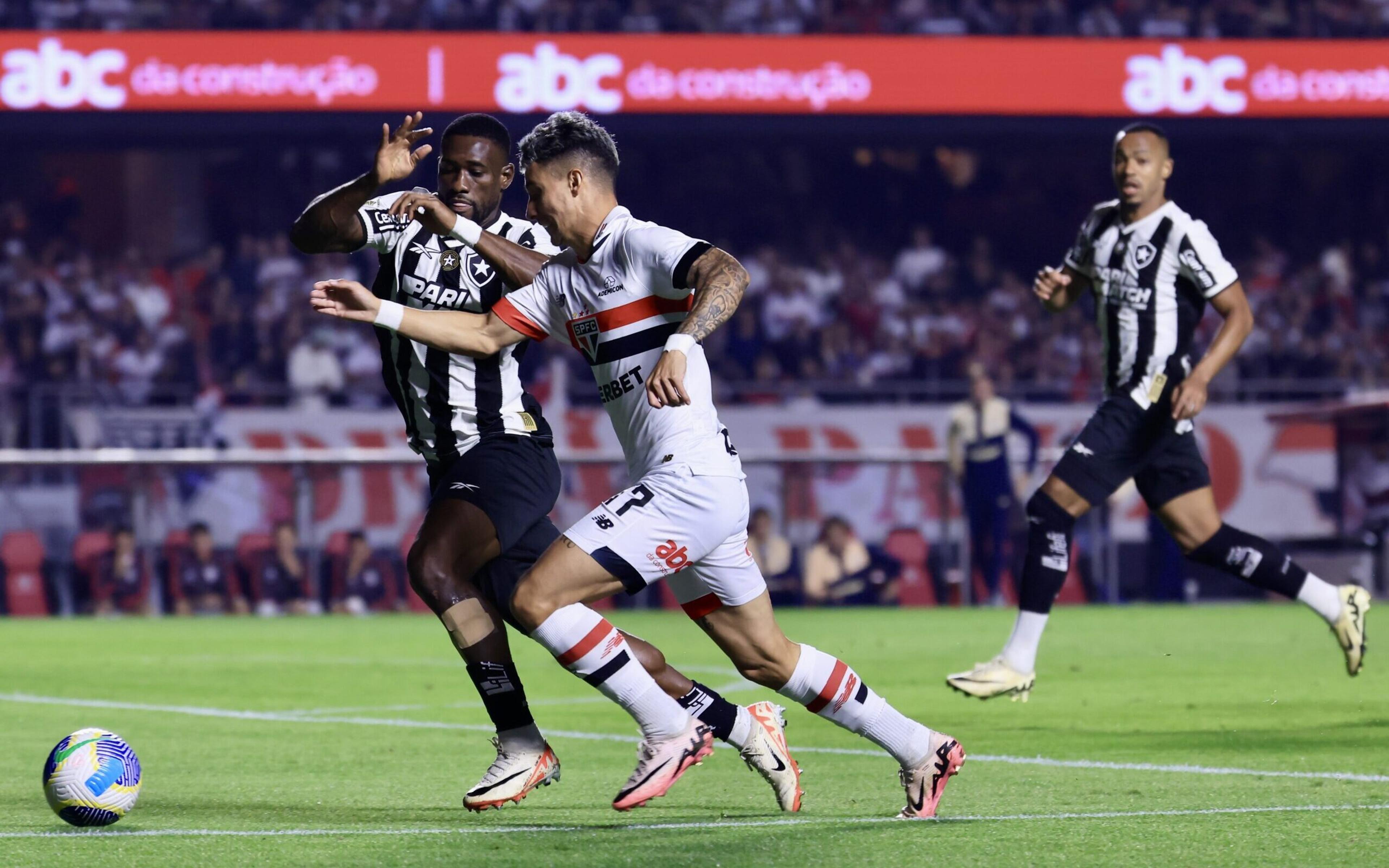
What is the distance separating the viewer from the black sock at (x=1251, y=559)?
857 cm

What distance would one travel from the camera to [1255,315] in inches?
Result: 1049

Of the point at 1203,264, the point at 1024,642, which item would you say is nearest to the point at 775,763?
the point at 1024,642

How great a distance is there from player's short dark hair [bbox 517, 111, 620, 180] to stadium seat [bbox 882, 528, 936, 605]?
1362cm

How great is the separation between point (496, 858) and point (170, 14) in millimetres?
21298

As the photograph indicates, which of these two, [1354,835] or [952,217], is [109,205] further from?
[1354,835]

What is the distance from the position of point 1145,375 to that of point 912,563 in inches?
416

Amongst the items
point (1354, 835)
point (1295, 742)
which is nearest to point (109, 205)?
point (1295, 742)

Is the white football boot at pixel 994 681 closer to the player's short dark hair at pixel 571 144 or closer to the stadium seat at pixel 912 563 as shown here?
the player's short dark hair at pixel 571 144

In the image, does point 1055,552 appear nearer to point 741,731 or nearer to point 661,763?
point 741,731

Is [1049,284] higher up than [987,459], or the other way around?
[1049,284]

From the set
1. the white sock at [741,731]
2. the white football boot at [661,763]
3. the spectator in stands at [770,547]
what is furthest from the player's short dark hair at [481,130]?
the spectator in stands at [770,547]

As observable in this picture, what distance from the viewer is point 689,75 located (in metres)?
24.7

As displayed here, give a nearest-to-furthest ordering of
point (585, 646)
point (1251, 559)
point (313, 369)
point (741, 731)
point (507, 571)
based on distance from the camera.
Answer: point (585, 646)
point (741, 731)
point (507, 571)
point (1251, 559)
point (313, 369)

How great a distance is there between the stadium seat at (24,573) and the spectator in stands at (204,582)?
3.97 ft
